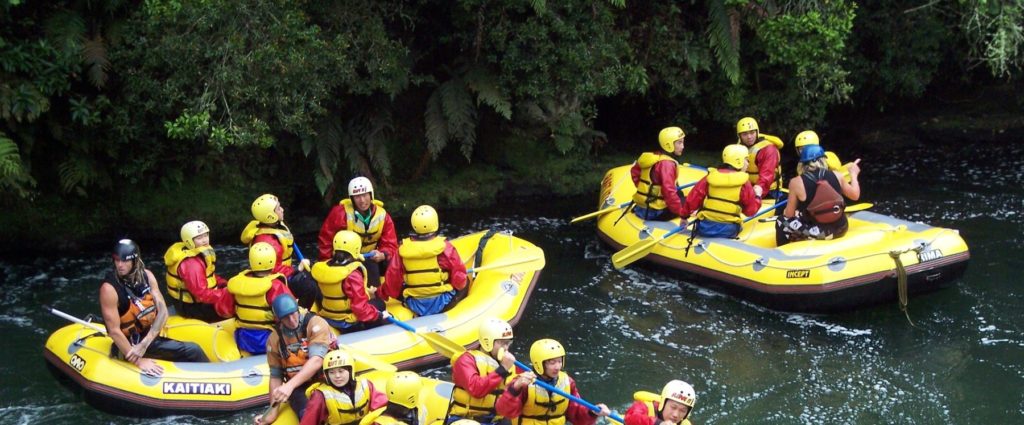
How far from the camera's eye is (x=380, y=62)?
10.9m

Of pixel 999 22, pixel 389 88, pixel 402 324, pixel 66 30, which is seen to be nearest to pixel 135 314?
pixel 402 324

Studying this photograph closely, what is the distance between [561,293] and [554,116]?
9.91 ft

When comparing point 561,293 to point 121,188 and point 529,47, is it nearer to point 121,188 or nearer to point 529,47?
point 529,47

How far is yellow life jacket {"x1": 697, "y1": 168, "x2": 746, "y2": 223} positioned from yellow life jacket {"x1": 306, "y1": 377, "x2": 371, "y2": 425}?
16.1 feet

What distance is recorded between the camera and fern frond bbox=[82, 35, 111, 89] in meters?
9.91

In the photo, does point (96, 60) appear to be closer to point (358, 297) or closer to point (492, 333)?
point (358, 297)

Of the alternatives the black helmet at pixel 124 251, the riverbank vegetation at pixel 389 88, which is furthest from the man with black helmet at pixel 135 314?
the riverbank vegetation at pixel 389 88

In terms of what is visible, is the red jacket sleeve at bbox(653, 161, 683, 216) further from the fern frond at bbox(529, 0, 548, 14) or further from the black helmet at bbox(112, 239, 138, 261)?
the black helmet at bbox(112, 239, 138, 261)

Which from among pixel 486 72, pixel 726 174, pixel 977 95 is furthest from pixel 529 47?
pixel 977 95

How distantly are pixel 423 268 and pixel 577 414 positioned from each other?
7.74 feet

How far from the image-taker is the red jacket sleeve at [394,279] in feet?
27.8

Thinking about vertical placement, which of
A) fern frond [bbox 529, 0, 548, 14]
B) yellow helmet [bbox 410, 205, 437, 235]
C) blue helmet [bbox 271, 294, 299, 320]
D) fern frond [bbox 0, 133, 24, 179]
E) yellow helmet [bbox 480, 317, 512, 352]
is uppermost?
fern frond [bbox 529, 0, 548, 14]

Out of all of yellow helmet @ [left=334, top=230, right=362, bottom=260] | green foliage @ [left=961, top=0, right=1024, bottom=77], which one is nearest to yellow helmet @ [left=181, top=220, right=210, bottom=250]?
yellow helmet @ [left=334, top=230, right=362, bottom=260]

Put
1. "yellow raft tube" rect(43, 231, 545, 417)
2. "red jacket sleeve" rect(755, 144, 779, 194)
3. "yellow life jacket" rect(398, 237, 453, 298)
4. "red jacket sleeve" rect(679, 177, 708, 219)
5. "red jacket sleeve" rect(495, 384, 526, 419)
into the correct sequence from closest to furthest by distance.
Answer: "red jacket sleeve" rect(495, 384, 526, 419) < "yellow raft tube" rect(43, 231, 545, 417) < "yellow life jacket" rect(398, 237, 453, 298) < "red jacket sleeve" rect(679, 177, 708, 219) < "red jacket sleeve" rect(755, 144, 779, 194)
